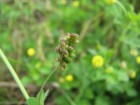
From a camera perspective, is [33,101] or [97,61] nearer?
[33,101]

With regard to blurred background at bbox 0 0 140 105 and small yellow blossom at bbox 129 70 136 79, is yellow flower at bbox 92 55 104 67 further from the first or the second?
small yellow blossom at bbox 129 70 136 79

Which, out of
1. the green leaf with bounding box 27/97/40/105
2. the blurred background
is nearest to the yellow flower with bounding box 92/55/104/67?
the blurred background

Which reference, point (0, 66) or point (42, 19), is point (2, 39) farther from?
point (42, 19)

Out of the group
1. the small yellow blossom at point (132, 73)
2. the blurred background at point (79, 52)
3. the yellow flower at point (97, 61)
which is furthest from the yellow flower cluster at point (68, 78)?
the small yellow blossom at point (132, 73)

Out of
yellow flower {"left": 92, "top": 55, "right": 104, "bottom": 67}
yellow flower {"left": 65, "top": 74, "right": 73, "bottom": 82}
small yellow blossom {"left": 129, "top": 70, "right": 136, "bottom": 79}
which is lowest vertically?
yellow flower {"left": 65, "top": 74, "right": 73, "bottom": 82}

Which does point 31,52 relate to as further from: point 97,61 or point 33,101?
point 33,101

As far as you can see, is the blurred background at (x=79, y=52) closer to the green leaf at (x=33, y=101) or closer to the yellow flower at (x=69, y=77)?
the yellow flower at (x=69, y=77)

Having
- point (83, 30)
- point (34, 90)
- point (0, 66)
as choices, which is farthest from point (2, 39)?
point (83, 30)

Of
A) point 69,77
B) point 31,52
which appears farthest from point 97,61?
point 31,52

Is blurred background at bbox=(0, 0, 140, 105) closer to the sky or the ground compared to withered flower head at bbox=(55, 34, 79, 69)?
closer to the ground
